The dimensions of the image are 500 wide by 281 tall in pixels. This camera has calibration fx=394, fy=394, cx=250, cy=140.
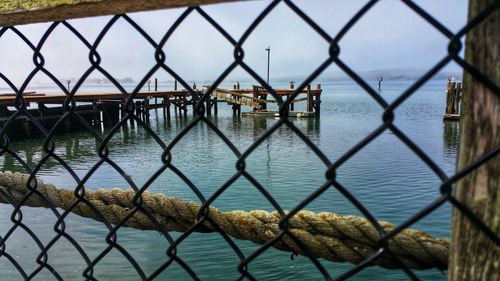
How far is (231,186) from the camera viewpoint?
11.3m

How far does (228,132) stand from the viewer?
24328 mm

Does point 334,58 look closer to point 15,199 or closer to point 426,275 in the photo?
point 15,199

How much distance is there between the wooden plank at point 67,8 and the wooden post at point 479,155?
602 millimetres

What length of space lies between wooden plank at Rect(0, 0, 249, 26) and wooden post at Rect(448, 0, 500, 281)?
23.7 inches

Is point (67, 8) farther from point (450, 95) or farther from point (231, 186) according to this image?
point (450, 95)

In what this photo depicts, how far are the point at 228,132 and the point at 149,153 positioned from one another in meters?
7.33

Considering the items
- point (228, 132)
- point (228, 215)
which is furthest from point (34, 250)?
point (228, 132)

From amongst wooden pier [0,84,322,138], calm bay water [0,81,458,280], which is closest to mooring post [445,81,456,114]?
calm bay water [0,81,458,280]

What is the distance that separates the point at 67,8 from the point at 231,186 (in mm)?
10251

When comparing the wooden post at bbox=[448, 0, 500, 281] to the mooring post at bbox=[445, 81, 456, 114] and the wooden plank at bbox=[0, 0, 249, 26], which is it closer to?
the wooden plank at bbox=[0, 0, 249, 26]

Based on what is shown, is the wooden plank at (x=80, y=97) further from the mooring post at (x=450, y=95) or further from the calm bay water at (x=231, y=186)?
the mooring post at (x=450, y=95)

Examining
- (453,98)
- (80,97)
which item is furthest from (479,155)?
(453,98)

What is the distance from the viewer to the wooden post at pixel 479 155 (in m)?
0.74

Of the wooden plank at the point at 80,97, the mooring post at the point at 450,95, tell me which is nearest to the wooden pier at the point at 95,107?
the wooden plank at the point at 80,97
